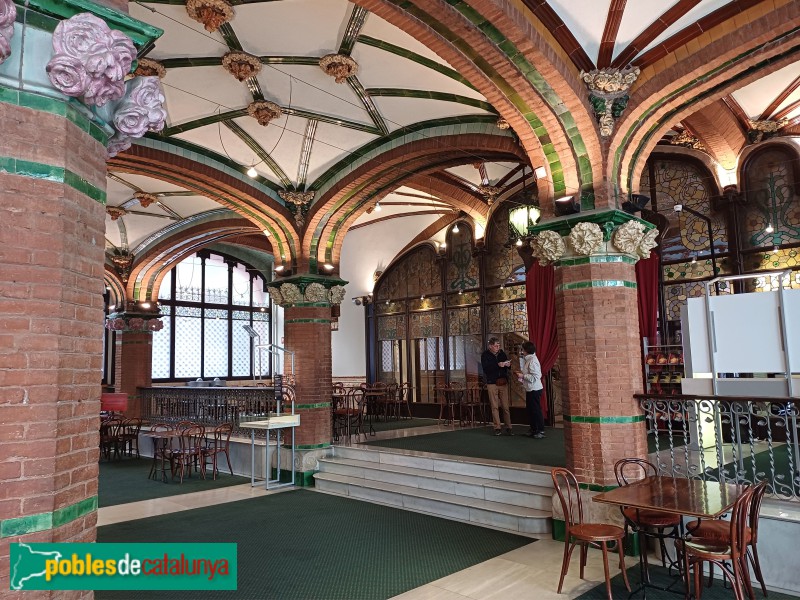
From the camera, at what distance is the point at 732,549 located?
3.59 metres

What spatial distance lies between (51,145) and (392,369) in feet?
39.2

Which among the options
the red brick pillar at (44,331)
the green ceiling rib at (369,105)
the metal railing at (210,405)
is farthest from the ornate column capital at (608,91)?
the metal railing at (210,405)

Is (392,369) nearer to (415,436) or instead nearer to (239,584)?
(415,436)

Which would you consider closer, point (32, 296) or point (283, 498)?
point (32, 296)

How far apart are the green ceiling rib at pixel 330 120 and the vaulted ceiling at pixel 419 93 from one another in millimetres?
23

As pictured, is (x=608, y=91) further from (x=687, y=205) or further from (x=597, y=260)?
(x=687, y=205)

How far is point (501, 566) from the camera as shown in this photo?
16.0 ft

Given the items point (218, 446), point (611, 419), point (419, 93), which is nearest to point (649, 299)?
point (611, 419)

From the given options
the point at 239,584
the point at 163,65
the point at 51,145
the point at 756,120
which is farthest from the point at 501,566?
the point at 756,120

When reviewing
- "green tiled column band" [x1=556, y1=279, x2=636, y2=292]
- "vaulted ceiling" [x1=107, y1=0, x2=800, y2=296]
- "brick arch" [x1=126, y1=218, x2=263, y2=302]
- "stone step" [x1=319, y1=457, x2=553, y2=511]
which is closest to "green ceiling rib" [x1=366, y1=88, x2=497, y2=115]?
"vaulted ceiling" [x1=107, y1=0, x2=800, y2=296]

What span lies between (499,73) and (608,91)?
46.2 inches

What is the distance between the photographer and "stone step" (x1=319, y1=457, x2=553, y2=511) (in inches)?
241

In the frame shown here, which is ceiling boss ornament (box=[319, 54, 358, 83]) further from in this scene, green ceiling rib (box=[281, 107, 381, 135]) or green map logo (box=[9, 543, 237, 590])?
green map logo (box=[9, 543, 237, 590])

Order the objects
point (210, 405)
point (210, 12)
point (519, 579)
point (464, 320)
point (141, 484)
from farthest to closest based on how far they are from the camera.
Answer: point (464, 320) → point (210, 405) → point (141, 484) → point (210, 12) → point (519, 579)
